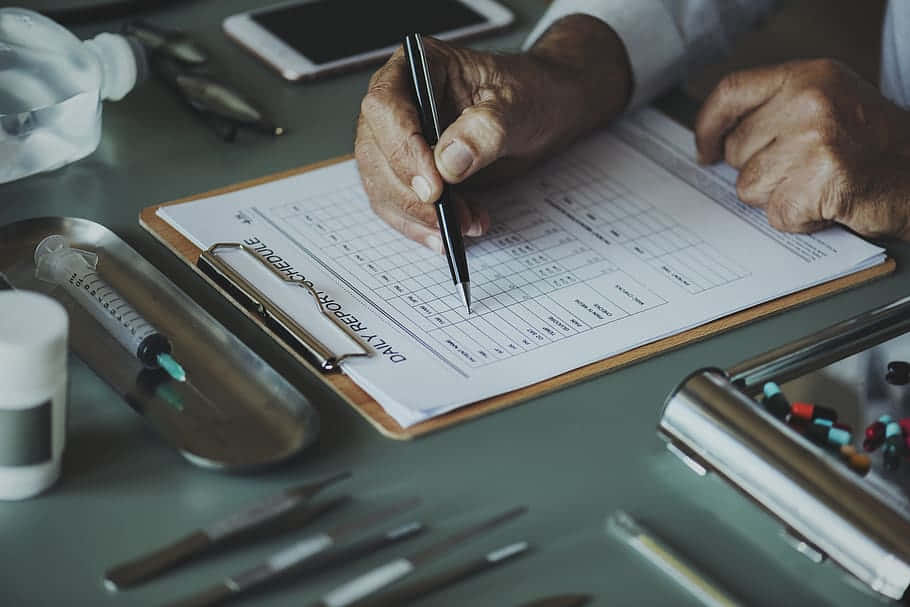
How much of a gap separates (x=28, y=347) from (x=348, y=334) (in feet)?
0.80

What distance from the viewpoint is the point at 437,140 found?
0.89m

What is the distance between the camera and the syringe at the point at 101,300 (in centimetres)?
72

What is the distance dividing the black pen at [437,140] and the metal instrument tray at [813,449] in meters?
0.20

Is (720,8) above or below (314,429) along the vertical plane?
above

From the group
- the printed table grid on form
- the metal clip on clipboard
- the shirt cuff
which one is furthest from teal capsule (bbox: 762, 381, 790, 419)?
the shirt cuff

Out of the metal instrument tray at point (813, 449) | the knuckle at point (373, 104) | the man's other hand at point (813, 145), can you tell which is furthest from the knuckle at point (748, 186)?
the knuckle at point (373, 104)

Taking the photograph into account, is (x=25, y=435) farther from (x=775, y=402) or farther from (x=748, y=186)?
(x=748, y=186)

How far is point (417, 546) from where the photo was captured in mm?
623

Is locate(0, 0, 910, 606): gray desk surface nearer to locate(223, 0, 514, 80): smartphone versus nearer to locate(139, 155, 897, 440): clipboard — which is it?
locate(139, 155, 897, 440): clipboard

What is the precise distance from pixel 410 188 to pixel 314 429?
271mm

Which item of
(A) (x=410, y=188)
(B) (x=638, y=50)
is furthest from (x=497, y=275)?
(B) (x=638, y=50)

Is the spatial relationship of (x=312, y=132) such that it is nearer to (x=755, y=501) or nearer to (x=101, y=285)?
(x=101, y=285)

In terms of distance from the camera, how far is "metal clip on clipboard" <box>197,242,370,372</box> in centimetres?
74

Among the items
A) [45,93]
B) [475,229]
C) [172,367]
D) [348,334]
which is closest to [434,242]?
[475,229]
